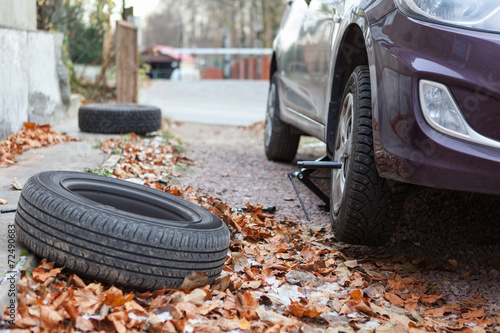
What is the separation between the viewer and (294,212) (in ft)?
14.5

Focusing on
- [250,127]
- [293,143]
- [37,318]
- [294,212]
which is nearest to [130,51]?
[250,127]

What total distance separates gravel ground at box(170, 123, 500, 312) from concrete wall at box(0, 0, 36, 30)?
87.7 inches

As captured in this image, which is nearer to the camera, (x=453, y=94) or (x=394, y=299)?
(x=453, y=94)

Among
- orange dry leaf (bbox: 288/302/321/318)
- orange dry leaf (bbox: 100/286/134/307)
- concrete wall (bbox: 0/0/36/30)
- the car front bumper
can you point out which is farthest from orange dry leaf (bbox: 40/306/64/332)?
concrete wall (bbox: 0/0/36/30)

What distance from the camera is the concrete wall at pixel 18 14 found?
5.97m

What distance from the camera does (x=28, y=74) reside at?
668 cm

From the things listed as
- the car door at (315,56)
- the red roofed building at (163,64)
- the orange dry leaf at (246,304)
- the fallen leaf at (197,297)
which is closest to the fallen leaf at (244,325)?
the orange dry leaf at (246,304)

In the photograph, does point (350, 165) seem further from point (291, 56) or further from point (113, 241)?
point (291, 56)

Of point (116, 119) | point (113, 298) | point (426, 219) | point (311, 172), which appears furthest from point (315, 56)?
point (116, 119)

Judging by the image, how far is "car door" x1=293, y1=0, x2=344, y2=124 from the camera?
401 centimetres

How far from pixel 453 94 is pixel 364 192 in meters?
0.69

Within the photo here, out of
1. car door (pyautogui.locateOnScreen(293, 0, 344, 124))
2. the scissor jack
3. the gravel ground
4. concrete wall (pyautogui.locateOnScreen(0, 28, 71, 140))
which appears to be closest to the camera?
the gravel ground

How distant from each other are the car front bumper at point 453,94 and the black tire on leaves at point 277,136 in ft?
10.5

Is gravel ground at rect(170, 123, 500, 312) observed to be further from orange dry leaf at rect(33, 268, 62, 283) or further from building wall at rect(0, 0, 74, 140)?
building wall at rect(0, 0, 74, 140)
